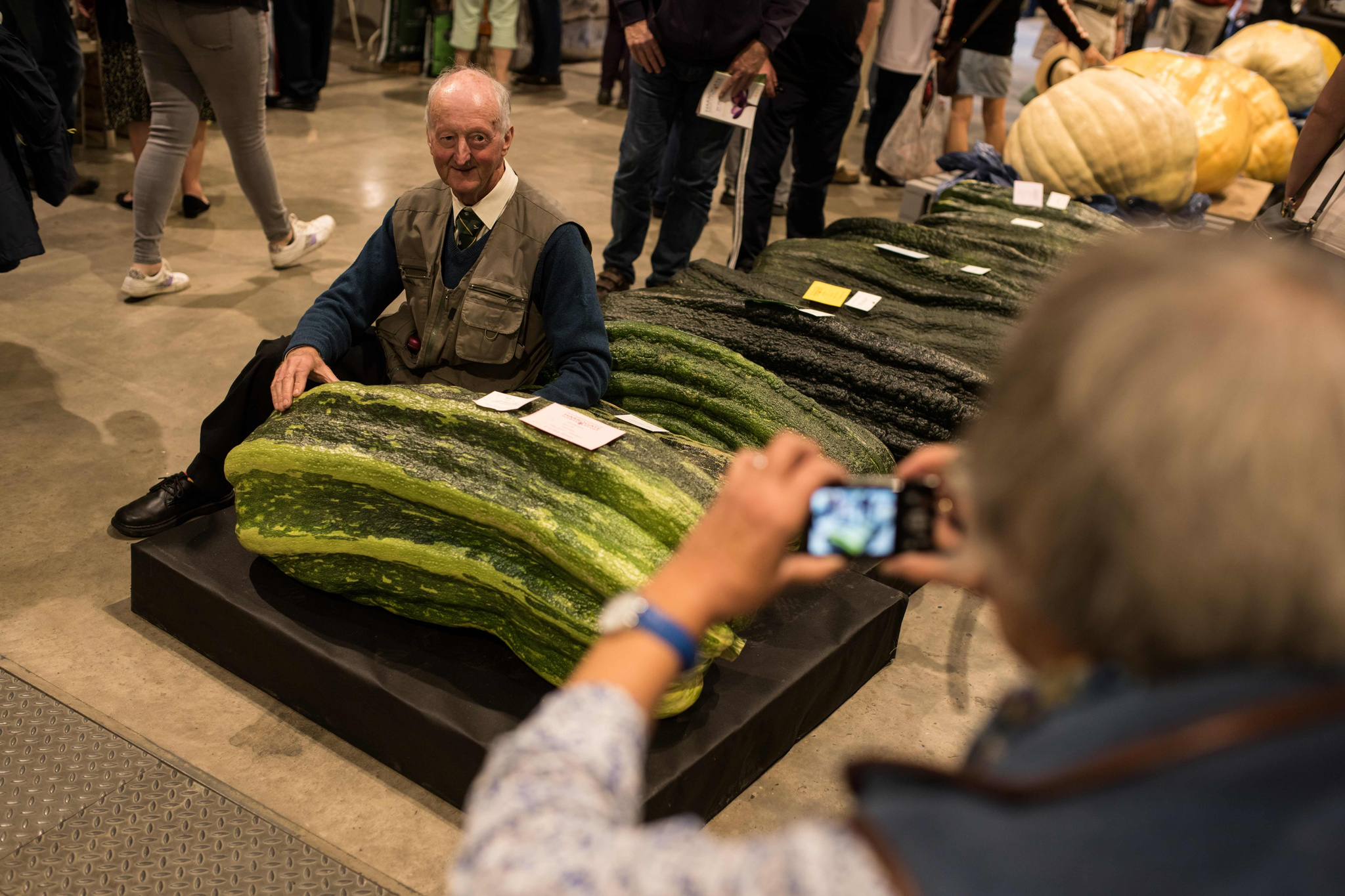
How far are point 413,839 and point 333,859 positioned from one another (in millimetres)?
148

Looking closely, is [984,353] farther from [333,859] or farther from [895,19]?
[895,19]

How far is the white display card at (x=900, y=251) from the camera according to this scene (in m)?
3.80

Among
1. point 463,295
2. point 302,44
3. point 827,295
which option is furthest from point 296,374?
point 302,44

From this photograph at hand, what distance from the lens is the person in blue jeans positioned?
400 centimetres

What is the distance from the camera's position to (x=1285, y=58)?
7.25 metres

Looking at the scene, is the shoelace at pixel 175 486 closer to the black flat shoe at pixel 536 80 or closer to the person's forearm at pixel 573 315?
the person's forearm at pixel 573 315

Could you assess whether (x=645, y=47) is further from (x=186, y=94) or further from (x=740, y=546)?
(x=740, y=546)

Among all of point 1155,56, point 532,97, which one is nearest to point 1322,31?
point 1155,56

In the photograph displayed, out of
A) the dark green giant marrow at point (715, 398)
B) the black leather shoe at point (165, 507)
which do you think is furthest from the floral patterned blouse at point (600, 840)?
the black leather shoe at point (165, 507)

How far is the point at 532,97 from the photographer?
8.27 metres

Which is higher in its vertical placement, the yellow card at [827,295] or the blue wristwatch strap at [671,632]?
the blue wristwatch strap at [671,632]

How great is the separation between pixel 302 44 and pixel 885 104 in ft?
12.2

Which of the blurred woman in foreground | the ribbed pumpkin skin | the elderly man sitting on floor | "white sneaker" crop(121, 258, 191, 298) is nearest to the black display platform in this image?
the elderly man sitting on floor

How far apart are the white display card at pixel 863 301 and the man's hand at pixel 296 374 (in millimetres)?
1653
